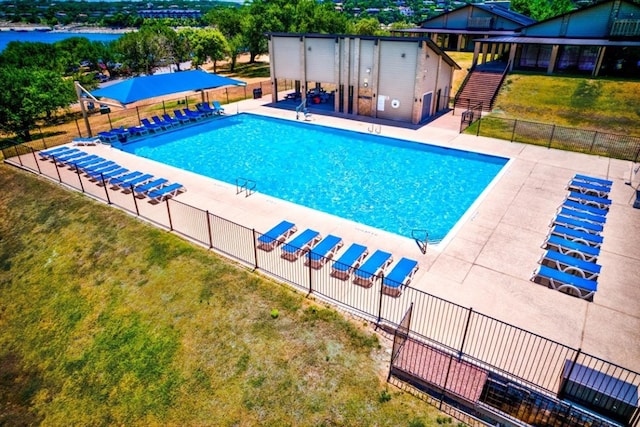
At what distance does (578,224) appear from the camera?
632 inches

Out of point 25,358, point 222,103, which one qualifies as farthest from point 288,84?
point 25,358

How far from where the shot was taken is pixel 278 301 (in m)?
12.3

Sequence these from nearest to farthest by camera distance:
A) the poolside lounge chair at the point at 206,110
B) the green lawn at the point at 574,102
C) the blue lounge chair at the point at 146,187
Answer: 1. the blue lounge chair at the point at 146,187
2. the green lawn at the point at 574,102
3. the poolside lounge chair at the point at 206,110

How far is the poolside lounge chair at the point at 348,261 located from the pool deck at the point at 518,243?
3.28 ft

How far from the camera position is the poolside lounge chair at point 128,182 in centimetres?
1991

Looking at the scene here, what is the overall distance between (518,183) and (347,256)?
12139mm

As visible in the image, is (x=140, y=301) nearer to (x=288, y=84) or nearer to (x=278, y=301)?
(x=278, y=301)

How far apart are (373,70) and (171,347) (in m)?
26.4

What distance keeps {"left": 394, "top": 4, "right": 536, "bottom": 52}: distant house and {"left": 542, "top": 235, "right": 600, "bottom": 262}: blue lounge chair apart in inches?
1567

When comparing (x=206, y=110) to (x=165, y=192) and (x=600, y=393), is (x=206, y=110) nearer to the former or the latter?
(x=165, y=192)

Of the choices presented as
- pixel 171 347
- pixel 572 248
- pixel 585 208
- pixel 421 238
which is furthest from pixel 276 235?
pixel 585 208

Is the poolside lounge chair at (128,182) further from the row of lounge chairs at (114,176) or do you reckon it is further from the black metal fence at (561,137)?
the black metal fence at (561,137)

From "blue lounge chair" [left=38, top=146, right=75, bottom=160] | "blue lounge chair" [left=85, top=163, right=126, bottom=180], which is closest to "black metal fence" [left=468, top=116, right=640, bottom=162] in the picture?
"blue lounge chair" [left=85, top=163, right=126, bottom=180]

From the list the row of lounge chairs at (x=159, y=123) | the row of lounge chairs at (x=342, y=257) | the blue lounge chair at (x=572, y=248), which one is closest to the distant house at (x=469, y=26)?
the row of lounge chairs at (x=159, y=123)
